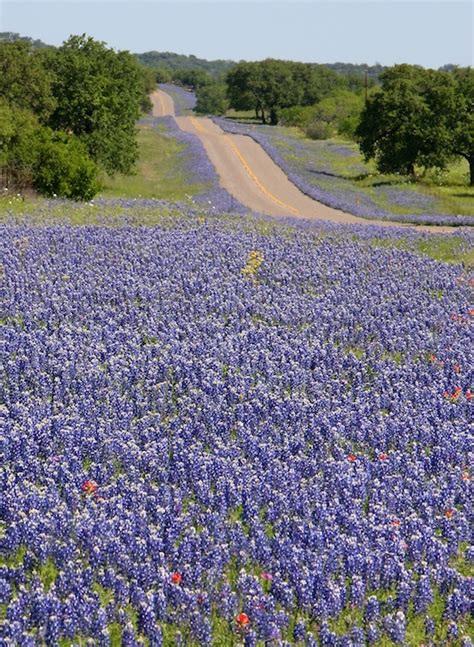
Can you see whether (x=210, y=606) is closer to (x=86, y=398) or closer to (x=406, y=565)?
(x=406, y=565)

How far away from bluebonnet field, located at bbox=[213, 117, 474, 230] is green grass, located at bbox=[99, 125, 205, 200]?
6905mm

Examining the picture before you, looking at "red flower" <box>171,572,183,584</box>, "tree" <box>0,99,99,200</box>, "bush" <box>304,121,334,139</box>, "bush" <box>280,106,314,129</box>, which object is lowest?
"red flower" <box>171,572,183,584</box>

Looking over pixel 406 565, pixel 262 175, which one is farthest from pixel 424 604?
pixel 262 175

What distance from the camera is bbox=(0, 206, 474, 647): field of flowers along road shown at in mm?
8883

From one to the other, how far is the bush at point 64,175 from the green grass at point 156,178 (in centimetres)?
762

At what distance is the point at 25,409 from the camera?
1298 cm

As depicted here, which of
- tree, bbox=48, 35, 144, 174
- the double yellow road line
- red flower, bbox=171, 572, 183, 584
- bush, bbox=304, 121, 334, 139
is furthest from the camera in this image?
bush, bbox=304, 121, 334, 139

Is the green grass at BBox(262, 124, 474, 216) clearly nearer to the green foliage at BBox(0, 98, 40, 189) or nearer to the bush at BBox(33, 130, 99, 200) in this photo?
the bush at BBox(33, 130, 99, 200)

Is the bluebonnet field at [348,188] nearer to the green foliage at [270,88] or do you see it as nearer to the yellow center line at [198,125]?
the yellow center line at [198,125]

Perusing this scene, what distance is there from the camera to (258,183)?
5762cm

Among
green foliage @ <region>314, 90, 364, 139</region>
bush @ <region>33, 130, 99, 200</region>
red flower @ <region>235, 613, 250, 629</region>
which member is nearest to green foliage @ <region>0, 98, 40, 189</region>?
bush @ <region>33, 130, 99, 200</region>

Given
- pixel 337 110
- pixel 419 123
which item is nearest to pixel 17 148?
pixel 419 123

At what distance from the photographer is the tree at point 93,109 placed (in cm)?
5544

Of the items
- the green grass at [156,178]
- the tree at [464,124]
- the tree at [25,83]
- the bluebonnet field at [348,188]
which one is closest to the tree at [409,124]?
the tree at [464,124]
